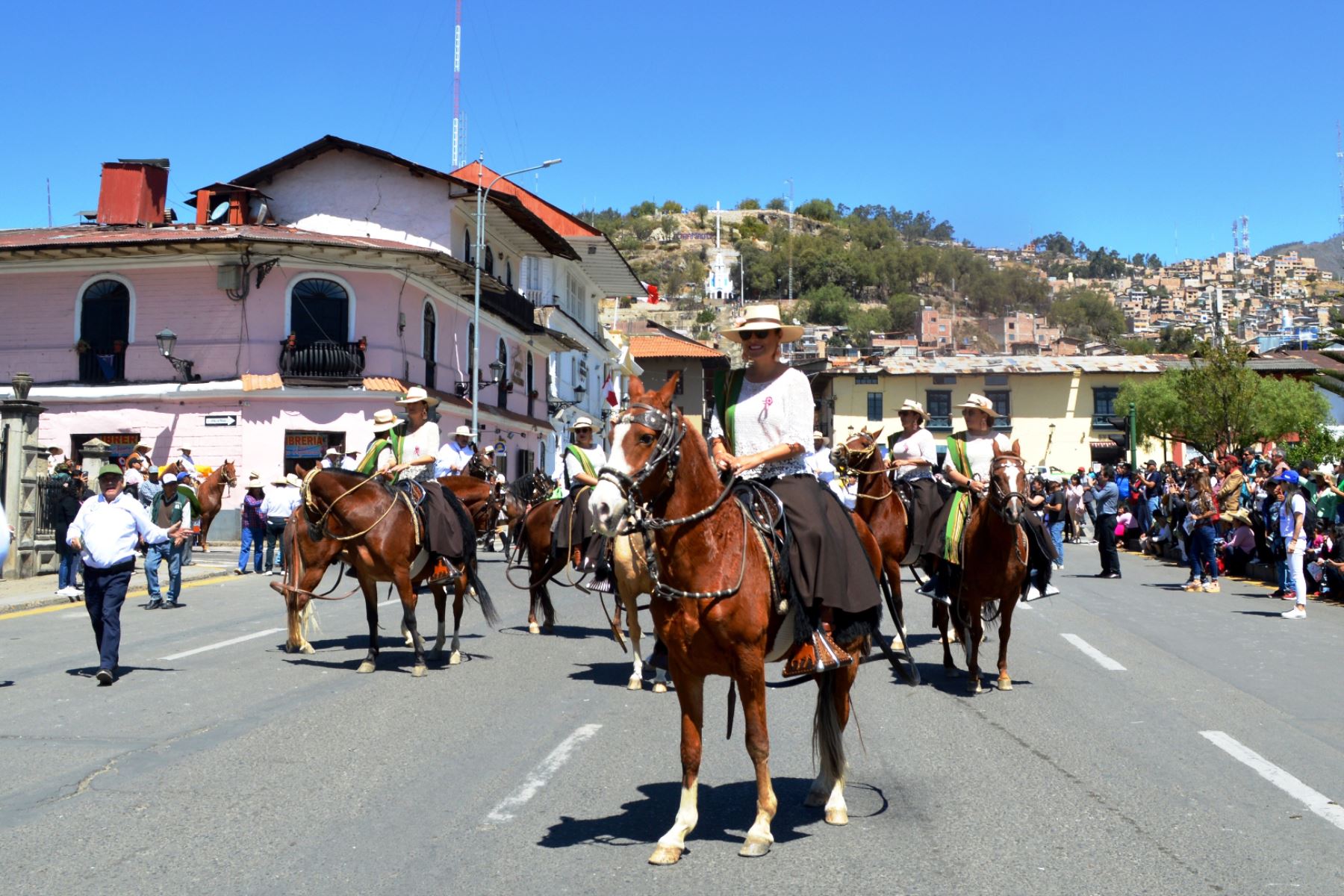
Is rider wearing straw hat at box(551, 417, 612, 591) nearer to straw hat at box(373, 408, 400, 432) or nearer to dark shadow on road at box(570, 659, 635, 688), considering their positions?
dark shadow on road at box(570, 659, 635, 688)

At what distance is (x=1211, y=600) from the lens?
20562 millimetres

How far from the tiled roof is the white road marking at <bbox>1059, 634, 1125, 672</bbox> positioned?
6272cm

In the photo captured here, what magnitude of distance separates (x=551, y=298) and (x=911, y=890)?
49816 millimetres

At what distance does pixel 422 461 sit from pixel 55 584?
12144 mm

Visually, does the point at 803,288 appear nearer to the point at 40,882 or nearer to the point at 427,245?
the point at 427,245

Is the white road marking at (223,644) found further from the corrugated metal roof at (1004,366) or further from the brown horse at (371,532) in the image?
the corrugated metal roof at (1004,366)

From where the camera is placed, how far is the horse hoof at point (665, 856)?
5762mm

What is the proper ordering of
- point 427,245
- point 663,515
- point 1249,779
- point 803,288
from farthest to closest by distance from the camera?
point 803,288 → point 427,245 → point 1249,779 → point 663,515

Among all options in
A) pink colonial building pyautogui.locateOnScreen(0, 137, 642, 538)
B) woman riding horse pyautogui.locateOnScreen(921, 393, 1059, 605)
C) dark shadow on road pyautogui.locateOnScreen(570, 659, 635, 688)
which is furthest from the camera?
pink colonial building pyautogui.locateOnScreen(0, 137, 642, 538)

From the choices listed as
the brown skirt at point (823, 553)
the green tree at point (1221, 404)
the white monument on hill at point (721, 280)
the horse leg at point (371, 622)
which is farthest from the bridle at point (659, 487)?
the white monument on hill at point (721, 280)

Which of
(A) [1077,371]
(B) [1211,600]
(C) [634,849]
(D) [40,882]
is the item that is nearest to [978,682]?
(C) [634,849]

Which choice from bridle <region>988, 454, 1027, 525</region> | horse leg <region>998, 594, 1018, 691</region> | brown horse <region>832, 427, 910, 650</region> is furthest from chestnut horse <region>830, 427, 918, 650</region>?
bridle <region>988, 454, 1027, 525</region>

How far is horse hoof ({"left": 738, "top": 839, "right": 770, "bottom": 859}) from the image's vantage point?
5871 mm

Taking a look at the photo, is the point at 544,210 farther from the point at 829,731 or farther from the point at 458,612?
the point at 829,731
